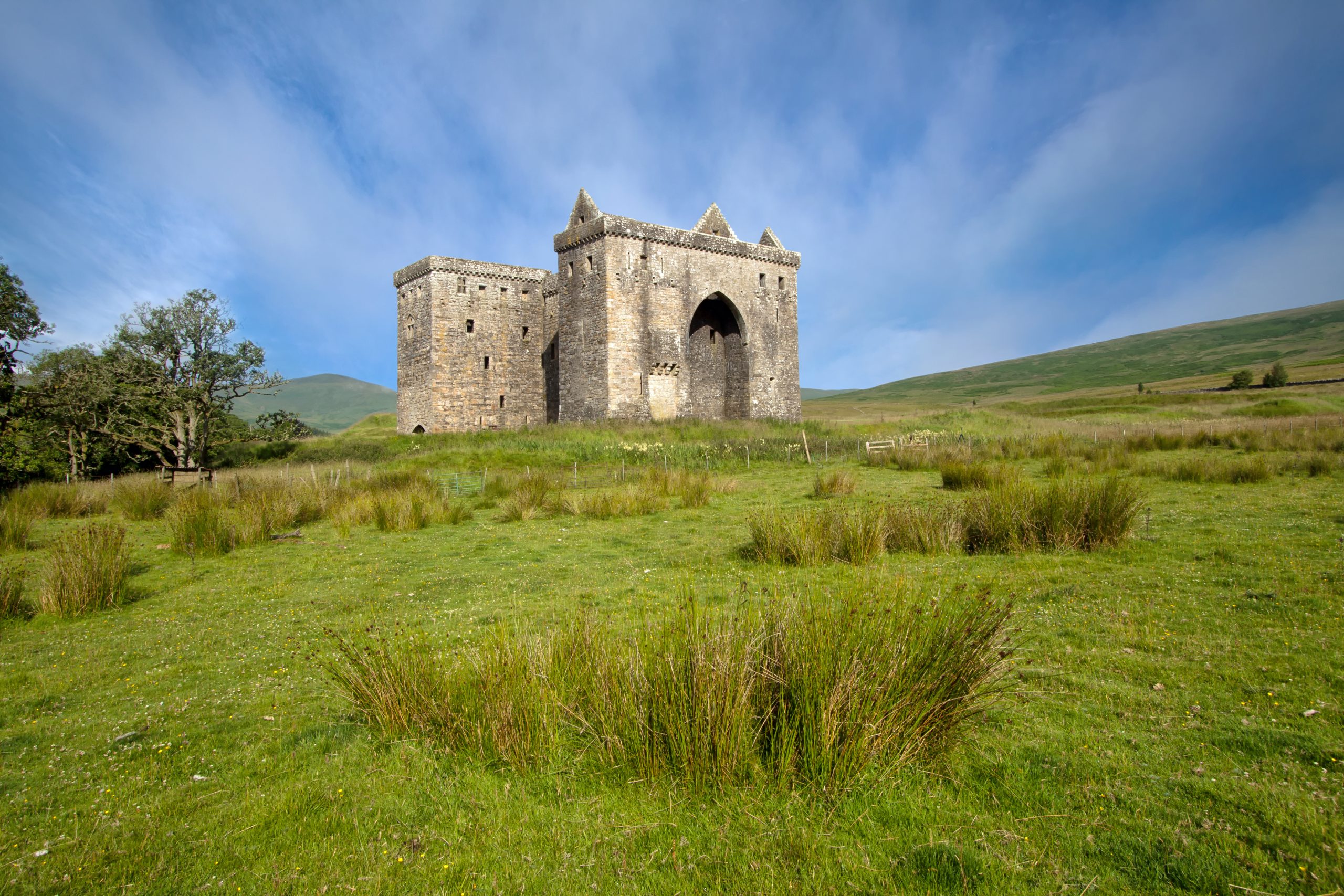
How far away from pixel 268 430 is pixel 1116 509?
32.5 m

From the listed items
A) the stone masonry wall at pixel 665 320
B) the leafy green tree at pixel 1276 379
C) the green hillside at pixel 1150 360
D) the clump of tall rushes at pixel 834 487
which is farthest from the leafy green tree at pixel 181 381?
the green hillside at pixel 1150 360

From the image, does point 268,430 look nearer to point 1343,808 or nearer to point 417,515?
point 417,515

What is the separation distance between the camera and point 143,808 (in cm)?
307

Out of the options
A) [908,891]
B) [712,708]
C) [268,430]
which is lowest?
[908,891]

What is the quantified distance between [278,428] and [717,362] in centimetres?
2021

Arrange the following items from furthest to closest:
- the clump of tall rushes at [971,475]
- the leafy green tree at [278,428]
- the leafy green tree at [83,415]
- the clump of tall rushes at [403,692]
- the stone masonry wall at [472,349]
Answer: the stone masonry wall at [472,349]
the leafy green tree at [278,428]
the leafy green tree at [83,415]
the clump of tall rushes at [971,475]
the clump of tall rushes at [403,692]

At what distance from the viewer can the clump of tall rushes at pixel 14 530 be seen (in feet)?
32.8

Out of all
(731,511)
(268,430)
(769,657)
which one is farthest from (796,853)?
(268,430)

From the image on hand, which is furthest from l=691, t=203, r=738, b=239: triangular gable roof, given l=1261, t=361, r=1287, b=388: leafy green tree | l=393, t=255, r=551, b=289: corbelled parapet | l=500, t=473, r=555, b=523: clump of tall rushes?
l=1261, t=361, r=1287, b=388: leafy green tree

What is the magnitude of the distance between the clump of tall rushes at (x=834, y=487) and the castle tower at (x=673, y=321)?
14.0m

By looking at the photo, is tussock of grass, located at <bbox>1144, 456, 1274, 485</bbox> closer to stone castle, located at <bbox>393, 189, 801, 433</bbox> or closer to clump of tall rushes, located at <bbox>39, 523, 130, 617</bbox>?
clump of tall rushes, located at <bbox>39, 523, 130, 617</bbox>

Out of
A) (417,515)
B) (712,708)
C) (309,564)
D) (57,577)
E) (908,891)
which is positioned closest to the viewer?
(908,891)

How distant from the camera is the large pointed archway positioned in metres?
30.0

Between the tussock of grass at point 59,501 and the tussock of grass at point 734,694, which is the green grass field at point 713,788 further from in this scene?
the tussock of grass at point 59,501
